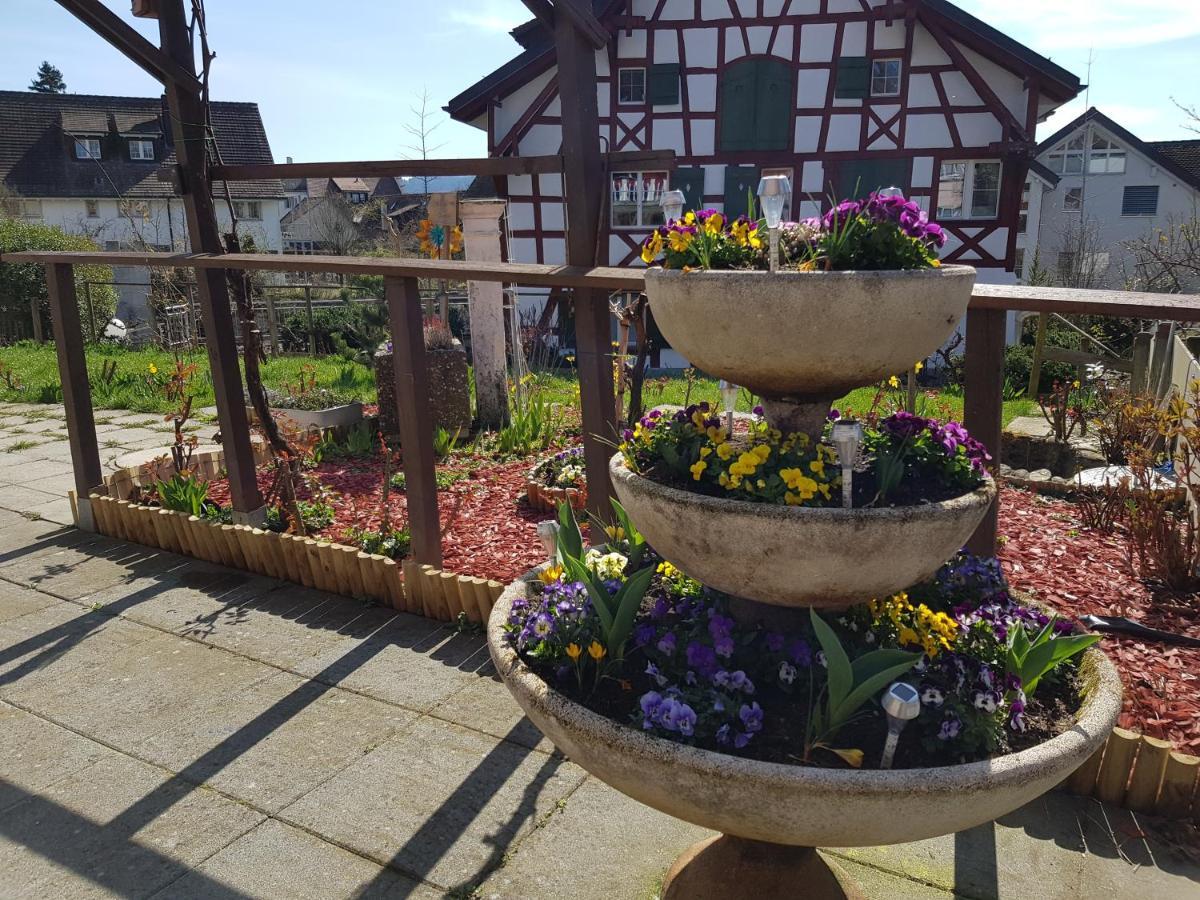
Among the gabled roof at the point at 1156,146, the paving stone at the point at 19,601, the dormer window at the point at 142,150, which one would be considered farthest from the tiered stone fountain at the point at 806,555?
the dormer window at the point at 142,150

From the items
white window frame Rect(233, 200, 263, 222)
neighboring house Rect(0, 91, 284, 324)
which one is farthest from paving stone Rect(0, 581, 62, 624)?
white window frame Rect(233, 200, 263, 222)

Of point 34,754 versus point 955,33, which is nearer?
point 34,754

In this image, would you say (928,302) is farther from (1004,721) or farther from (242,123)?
(242,123)

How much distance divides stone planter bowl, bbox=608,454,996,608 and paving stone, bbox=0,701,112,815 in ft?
7.32

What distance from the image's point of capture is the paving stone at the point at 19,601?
403 centimetres

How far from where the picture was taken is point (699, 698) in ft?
5.86

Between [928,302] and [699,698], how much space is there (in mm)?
913

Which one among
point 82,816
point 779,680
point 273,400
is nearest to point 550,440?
point 273,400

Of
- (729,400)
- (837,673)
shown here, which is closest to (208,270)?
(729,400)

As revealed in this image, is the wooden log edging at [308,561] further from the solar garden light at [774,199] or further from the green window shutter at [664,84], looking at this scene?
the green window shutter at [664,84]

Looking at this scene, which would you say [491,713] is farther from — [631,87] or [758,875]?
[631,87]

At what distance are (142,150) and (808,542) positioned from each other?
38.2 m

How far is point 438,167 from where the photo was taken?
3873 millimetres

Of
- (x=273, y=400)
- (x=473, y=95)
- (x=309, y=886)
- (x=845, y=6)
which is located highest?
(x=845, y=6)
